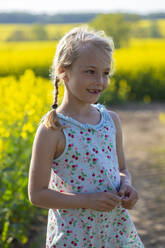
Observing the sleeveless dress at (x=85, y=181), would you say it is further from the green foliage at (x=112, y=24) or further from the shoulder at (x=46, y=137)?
the green foliage at (x=112, y=24)

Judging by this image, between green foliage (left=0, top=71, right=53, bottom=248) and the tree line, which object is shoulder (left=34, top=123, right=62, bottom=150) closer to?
green foliage (left=0, top=71, right=53, bottom=248)

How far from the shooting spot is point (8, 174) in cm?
296

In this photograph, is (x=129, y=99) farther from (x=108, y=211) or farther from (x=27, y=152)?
(x=108, y=211)

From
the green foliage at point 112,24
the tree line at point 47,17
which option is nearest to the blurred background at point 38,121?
the green foliage at point 112,24

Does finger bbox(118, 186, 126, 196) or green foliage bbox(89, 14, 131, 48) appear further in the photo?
green foliage bbox(89, 14, 131, 48)

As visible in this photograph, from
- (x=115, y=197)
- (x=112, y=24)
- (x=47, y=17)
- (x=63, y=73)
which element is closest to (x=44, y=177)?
(x=115, y=197)

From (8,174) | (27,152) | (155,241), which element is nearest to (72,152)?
(8,174)

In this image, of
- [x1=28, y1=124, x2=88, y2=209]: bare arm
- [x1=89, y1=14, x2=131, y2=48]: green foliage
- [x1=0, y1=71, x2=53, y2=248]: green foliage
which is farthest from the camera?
[x1=89, y1=14, x2=131, y2=48]: green foliage

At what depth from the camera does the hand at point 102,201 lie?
150 cm

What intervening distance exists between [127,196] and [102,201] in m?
0.16

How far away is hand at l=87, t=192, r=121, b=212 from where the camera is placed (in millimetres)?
1502

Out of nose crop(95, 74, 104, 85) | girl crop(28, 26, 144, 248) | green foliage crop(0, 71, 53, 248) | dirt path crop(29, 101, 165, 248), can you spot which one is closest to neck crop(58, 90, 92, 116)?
girl crop(28, 26, 144, 248)

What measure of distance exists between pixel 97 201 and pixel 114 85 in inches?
392

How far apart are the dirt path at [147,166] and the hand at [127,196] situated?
1960 mm
